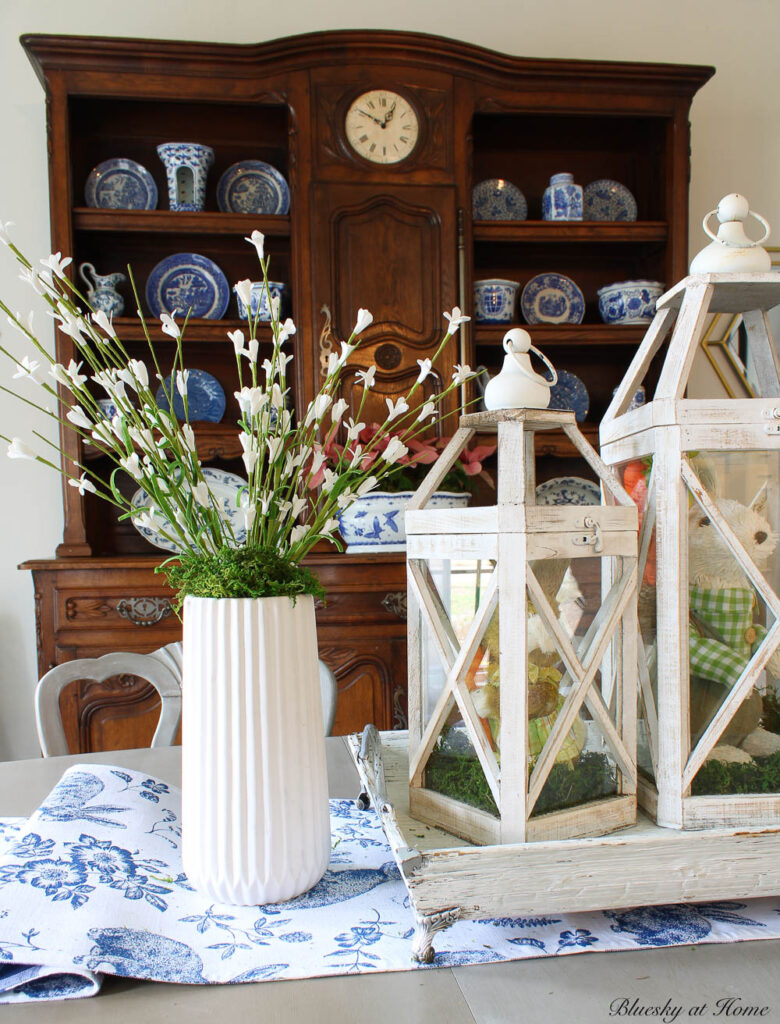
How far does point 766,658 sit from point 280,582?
43cm

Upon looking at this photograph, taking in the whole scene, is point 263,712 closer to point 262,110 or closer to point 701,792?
point 701,792

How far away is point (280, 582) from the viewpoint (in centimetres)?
70

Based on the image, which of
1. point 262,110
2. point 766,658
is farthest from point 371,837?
point 262,110

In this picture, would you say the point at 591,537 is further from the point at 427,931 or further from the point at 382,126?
the point at 382,126

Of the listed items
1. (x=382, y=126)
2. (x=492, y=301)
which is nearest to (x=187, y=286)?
(x=382, y=126)

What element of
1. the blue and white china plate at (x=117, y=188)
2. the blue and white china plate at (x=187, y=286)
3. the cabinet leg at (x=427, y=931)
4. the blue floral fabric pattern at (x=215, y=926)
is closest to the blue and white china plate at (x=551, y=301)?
the blue and white china plate at (x=187, y=286)

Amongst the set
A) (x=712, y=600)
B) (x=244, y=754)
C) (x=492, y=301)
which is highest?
(x=492, y=301)

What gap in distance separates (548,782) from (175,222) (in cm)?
214

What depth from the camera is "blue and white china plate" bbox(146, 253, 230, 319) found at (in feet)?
8.45

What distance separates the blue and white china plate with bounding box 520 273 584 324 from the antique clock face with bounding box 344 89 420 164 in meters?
0.60

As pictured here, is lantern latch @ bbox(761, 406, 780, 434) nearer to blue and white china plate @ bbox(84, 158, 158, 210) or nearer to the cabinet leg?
the cabinet leg

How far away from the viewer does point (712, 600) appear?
76cm

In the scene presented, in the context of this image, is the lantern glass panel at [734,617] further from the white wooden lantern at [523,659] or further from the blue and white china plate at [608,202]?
the blue and white china plate at [608,202]

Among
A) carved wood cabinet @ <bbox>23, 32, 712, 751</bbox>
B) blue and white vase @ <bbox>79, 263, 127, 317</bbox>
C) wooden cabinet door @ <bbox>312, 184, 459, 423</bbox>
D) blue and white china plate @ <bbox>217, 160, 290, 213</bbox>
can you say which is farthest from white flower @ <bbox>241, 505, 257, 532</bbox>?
blue and white china plate @ <bbox>217, 160, 290, 213</bbox>
